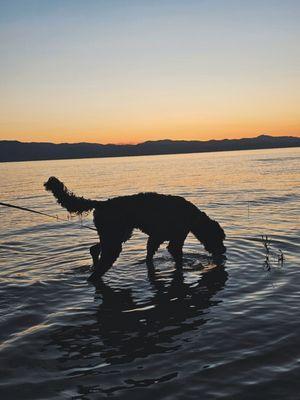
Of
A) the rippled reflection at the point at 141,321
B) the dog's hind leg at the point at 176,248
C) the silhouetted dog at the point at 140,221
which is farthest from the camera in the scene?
the dog's hind leg at the point at 176,248

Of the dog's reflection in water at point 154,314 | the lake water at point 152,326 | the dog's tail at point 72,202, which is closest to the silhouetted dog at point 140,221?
the dog's tail at point 72,202

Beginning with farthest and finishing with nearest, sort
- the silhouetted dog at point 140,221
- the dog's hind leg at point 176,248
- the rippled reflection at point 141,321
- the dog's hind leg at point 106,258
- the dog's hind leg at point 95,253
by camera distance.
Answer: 1. the dog's hind leg at point 176,248
2. the dog's hind leg at point 95,253
3. the silhouetted dog at point 140,221
4. the dog's hind leg at point 106,258
5. the rippled reflection at point 141,321

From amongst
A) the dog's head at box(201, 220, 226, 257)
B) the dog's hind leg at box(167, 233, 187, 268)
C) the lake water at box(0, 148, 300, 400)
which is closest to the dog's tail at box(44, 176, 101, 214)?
the lake water at box(0, 148, 300, 400)

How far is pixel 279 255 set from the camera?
38.5 feet

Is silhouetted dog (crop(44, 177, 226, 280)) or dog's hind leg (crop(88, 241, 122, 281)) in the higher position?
silhouetted dog (crop(44, 177, 226, 280))

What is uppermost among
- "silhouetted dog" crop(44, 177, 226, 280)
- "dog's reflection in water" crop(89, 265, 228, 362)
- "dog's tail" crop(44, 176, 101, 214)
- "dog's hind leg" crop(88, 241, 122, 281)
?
"dog's tail" crop(44, 176, 101, 214)

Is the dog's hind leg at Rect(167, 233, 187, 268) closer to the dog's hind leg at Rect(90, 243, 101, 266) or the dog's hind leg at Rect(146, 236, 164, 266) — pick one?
the dog's hind leg at Rect(146, 236, 164, 266)

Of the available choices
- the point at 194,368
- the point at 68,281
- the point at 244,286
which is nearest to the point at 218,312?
the point at 244,286

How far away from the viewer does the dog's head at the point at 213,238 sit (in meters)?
11.8

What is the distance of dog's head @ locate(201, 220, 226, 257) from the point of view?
1176cm

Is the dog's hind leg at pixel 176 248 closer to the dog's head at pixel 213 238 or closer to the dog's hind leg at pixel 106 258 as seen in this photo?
the dog's head at pixel 213 238

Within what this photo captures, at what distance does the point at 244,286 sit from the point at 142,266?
3.33m

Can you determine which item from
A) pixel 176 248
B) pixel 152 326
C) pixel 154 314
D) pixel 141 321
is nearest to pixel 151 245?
pixel 176 248

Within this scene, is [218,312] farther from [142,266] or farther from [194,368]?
[142,266]
